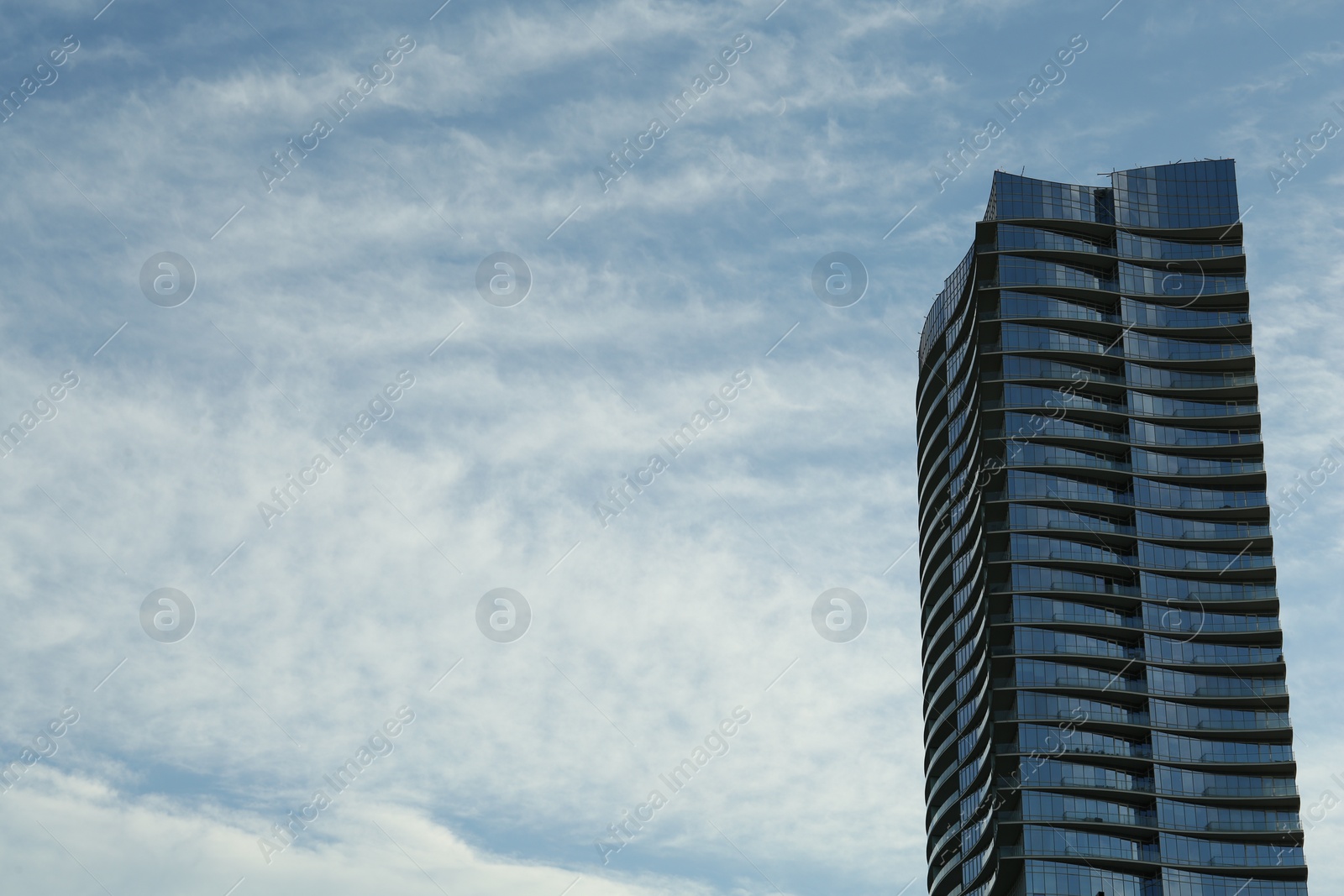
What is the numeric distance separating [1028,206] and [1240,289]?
23147 mm

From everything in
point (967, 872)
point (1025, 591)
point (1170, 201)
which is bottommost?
point (967, 872)

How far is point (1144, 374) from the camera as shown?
149125mm

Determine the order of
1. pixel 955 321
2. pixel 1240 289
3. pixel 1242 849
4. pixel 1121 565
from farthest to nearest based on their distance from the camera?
pixel 955 321 → pixel 1240 289 → pixel 1121 565 → pixel 1242 849

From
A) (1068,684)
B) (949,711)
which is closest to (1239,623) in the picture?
(1068,684)

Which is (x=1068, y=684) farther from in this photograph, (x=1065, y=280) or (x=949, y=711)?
(x=1065, y=280)

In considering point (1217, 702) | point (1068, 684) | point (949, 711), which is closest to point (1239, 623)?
point (1217, 702)

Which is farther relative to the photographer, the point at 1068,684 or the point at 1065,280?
the point at 1065,280

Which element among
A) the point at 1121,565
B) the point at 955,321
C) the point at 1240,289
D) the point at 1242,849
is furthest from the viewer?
the point at 955,321

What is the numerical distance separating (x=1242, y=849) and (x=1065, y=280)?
189 ft

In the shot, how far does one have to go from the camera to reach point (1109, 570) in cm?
14100

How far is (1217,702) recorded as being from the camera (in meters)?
137

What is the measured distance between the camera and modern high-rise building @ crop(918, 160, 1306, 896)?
133000 millimetres

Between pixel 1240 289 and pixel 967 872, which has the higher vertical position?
pixel 1240 289

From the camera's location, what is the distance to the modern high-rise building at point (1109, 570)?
133m
